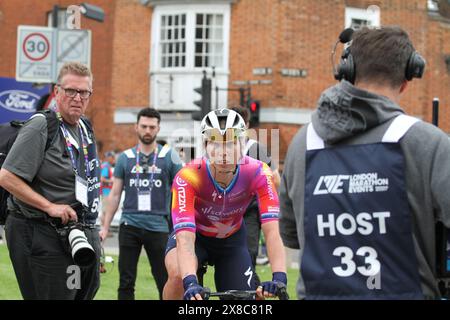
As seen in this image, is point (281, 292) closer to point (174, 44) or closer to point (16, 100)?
point (16, 100)

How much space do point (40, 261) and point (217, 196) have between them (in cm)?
135

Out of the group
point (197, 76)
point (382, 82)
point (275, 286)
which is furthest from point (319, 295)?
point (197, 76)

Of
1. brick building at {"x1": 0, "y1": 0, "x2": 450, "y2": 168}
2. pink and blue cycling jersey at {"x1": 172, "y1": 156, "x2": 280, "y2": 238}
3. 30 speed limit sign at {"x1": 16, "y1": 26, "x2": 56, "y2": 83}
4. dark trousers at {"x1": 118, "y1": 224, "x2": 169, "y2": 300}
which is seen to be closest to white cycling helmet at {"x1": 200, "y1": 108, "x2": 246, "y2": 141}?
pink and blue cycling jersey at {"x1": 172, "y1": 156, "x2": 280, "y2": 238}

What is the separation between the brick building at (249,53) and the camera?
29359 mm

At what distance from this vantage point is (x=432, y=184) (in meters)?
3.63

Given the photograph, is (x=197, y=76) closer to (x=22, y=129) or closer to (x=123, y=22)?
(x=123, y=22)

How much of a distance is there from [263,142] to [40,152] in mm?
4693

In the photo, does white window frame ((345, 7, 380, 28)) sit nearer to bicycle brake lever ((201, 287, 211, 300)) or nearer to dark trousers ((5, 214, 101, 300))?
dark trousers ((5, 214, 101, 300))

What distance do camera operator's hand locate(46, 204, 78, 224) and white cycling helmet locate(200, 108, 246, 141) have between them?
3.49 feet

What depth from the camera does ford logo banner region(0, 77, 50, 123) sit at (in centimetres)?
1636

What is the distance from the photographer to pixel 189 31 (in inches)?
1232

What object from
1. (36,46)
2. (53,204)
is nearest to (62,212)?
(53,204)

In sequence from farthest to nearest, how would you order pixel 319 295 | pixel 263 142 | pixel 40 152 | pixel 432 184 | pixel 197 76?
pixel 197 76
pixel 263 142
pixel 40 152
pixel 319 295
pixel 432 184

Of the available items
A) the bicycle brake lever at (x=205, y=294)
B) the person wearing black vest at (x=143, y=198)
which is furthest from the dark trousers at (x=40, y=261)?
the person wearing black vest at (x=143, y=198)
